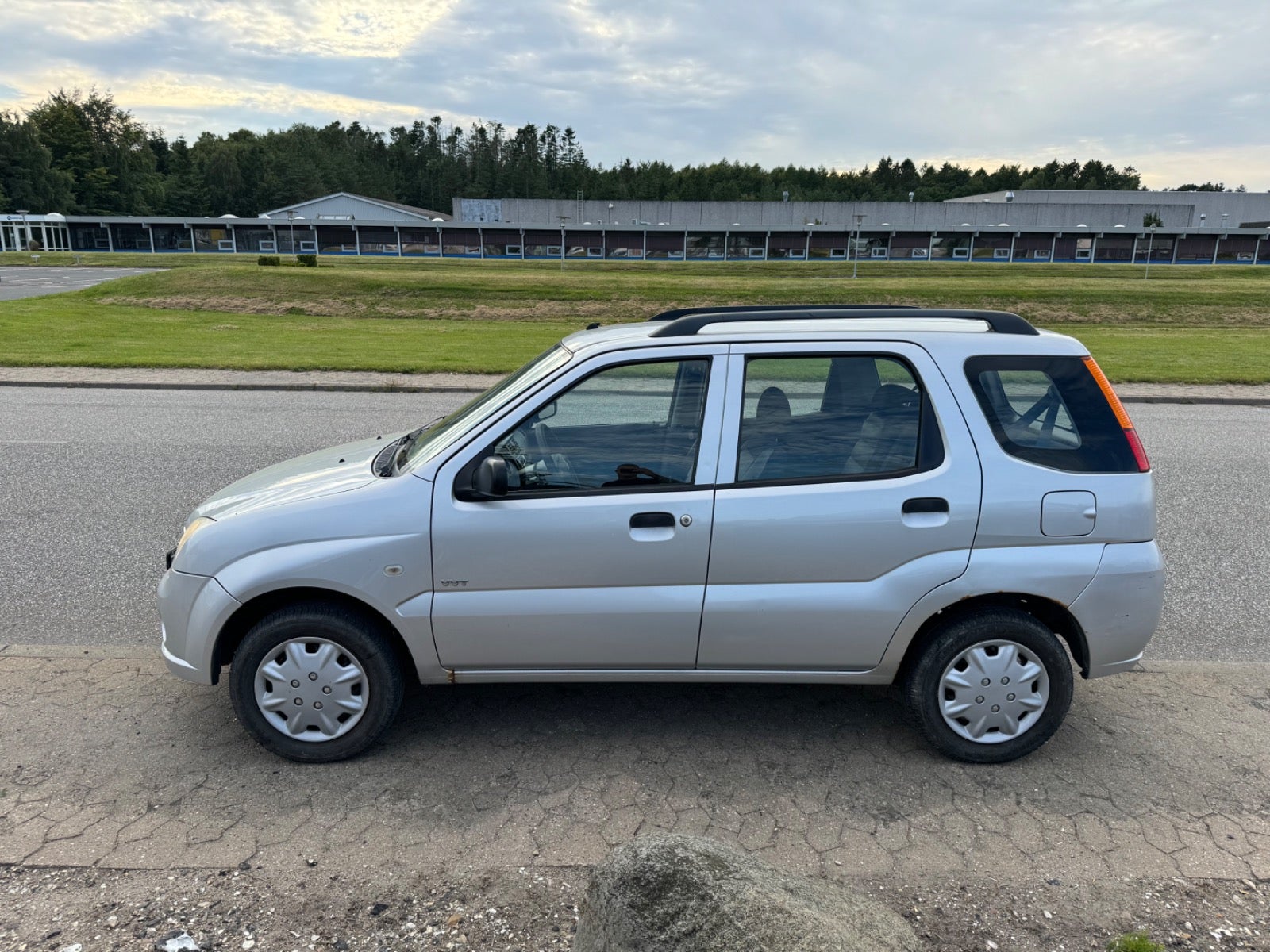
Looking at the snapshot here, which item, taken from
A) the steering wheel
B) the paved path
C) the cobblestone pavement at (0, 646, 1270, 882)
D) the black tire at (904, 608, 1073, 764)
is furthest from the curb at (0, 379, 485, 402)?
the paved path

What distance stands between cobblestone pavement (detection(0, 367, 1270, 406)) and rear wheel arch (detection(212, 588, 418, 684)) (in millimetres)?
11159

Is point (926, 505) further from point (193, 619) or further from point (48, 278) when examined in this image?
point (48, 278)

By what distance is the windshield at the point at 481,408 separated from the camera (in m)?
3.80

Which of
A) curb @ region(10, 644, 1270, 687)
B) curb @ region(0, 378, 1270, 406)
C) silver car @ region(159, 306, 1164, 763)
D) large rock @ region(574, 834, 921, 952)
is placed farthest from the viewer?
curb @ region(0, 378, 1270, 406)

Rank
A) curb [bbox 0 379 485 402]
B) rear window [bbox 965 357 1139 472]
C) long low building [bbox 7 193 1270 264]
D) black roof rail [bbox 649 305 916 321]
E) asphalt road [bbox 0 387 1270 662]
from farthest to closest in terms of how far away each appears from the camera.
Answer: long low building [bbox 7 193 1270 264]
curb [bbox 0 379 485 402]
asphalt road [bbox 0 387 1270 662]
black roof rail [bbox 649 305 916 321]
rear window [bbox 965 357 1139 472]

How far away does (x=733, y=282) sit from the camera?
44.1 meters

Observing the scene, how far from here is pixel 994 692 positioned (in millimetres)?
3691

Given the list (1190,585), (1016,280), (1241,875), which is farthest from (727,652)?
(1016,280)

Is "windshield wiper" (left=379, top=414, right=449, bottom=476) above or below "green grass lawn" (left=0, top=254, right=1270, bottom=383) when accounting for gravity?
above

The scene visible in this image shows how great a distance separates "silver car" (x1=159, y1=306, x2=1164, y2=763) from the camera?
3572mm

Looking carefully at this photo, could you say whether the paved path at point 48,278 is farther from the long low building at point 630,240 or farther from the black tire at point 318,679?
the black tire at point 318,679

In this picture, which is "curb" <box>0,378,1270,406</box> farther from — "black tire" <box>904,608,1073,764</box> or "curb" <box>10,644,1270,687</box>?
"black tire" <box>904,608,1073,764</box>

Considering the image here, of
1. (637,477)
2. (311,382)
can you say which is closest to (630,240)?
(311,382)

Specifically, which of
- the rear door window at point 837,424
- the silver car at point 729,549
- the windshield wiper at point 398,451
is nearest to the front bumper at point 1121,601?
the silver car at point 729,549
